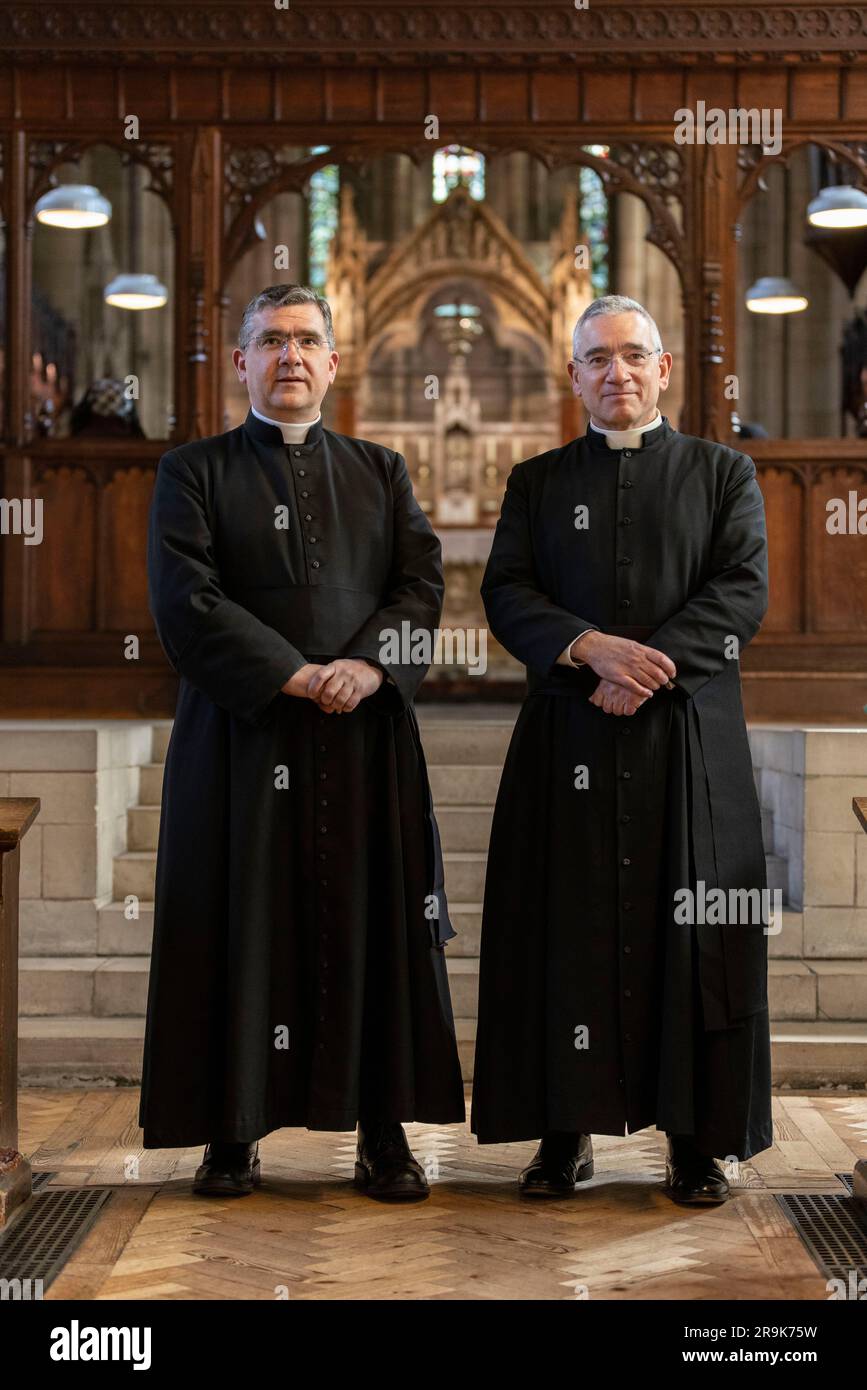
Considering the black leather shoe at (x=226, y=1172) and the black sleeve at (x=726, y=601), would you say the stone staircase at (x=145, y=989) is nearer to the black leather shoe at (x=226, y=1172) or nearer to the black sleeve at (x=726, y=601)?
the black leather shoe at (x=226, y=1172)

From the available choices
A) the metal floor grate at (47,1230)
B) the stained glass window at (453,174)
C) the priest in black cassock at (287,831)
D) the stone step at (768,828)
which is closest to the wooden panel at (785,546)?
the stone step at (768,828)

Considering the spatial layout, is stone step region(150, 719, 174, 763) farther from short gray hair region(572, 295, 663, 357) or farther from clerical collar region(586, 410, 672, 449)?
short gray hair region(572, 295, 663, 357)

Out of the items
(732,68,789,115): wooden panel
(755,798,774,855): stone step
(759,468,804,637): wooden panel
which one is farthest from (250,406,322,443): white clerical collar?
(732,68,789,115): wooden panel

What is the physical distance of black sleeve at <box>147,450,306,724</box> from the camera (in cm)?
362

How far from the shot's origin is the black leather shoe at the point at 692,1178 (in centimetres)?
370

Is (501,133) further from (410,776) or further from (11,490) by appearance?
(410,776)

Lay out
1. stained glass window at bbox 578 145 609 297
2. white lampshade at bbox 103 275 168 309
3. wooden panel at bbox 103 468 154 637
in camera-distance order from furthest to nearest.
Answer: stained glass window at bbox 578 145 609 297, white lampshade at bbox 103 275 168 309, wooden panel at bbox 103 468 154 637

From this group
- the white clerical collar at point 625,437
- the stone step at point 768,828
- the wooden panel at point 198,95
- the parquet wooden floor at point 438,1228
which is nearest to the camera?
the parquet wooden floor at point 438,1228

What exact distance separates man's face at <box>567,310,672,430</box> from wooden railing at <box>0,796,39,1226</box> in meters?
1.64

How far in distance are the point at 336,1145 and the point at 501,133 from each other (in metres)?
4.73

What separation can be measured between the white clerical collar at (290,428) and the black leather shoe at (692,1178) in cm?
188

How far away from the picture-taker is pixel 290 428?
3.90 metres

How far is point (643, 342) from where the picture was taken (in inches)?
146

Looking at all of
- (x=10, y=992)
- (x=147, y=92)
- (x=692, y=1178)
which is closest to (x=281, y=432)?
(x=10, y=992)
